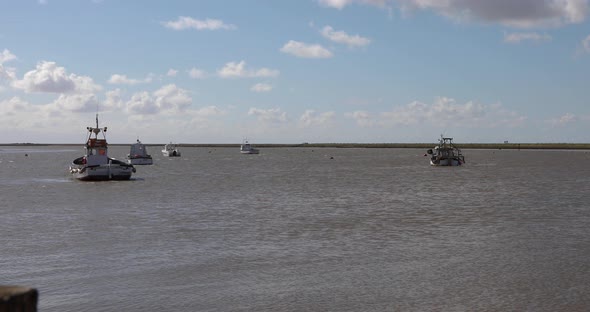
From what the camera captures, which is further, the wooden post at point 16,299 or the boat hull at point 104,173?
the boat hull at point 104,173

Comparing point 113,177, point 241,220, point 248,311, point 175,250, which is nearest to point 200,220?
point 241,220

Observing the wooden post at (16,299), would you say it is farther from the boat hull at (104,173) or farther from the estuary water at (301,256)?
the boat hull at (104,173)

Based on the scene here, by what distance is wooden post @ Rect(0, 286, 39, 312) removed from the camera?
16.8 ft

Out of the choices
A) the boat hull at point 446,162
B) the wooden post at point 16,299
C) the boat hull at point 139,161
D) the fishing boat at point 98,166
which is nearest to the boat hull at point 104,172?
the fishing boat at point 98,166

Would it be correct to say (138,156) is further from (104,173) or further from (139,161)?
(104,173)

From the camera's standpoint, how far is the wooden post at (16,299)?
5.13m

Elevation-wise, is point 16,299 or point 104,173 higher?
point 16,299

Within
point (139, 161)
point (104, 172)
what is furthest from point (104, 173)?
point (139, 161)

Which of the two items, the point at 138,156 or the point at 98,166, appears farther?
the point at 138,156

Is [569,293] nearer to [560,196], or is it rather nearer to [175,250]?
[175,250]

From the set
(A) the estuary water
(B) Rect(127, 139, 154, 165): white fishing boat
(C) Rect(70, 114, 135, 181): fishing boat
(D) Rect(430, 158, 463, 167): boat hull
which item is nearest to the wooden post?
(A) the estuary water

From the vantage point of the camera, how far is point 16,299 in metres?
5.16

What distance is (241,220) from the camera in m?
32.4

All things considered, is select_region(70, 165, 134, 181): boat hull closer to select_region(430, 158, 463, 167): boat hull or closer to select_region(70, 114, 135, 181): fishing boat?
select_region(70, 114, 135, 181): fishing boat
